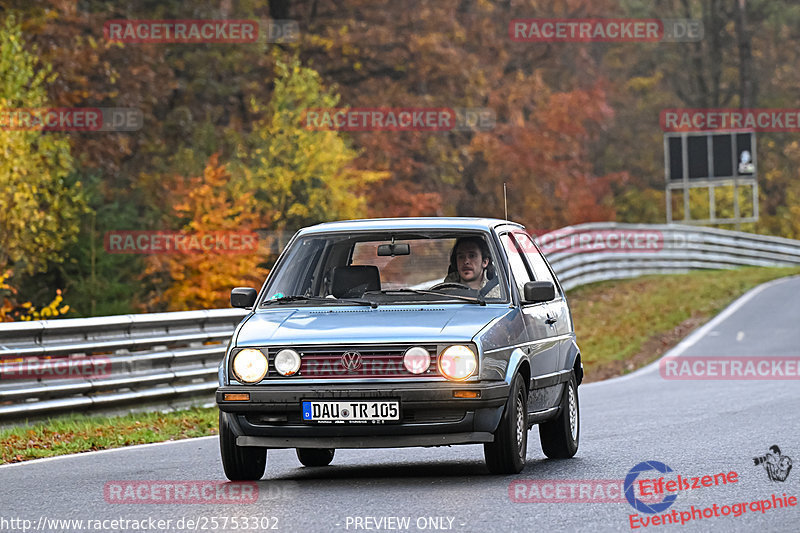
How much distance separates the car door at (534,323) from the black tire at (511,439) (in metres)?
0.44

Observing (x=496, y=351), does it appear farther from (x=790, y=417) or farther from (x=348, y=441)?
(x=790, y=417)

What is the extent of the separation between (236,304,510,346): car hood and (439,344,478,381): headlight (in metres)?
0.06

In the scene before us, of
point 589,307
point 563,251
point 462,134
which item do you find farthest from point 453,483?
point 462,134

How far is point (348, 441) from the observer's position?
29.1ft

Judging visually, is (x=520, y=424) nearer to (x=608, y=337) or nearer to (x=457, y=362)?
(x=457, y=362)

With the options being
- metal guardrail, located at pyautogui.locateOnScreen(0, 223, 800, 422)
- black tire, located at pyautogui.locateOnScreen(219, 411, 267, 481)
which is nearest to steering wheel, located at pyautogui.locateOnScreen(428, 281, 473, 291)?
Answer: black tire, located at pyautogui.locateOnScreen(219, 411, 267, 481)

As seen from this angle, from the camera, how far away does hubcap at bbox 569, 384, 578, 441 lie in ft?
35.3

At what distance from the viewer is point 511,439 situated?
905 cm

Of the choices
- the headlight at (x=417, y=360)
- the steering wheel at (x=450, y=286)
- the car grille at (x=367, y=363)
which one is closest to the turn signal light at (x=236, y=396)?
the car grille at (x=367, y=363)

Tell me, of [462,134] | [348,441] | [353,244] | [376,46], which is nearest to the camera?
[348,441]

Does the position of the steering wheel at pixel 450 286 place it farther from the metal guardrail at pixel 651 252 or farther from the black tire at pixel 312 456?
the metal guardrail at pixel 651 252

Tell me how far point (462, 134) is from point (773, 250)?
1328 cm

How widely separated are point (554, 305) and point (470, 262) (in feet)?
3.23

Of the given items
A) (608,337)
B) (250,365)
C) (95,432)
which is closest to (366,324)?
(250,365)
